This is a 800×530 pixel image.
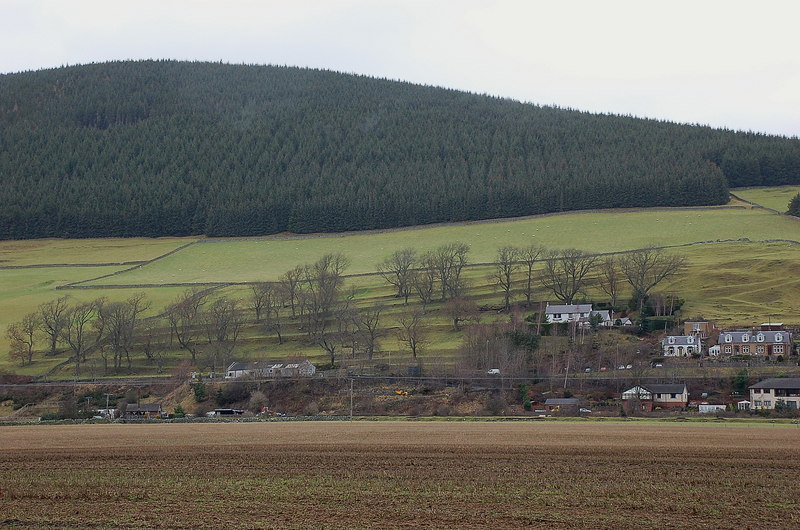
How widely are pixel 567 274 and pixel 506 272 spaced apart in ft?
22.7

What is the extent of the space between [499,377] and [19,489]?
155 feet

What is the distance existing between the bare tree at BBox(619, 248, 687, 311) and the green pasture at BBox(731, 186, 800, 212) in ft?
176

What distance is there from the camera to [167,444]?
42.4 m

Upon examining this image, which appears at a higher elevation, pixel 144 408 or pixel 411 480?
pixel 411 480

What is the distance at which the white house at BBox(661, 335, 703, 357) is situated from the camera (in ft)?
265

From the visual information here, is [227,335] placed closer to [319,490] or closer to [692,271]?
[692,271]

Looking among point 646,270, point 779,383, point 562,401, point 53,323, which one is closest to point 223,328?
point 53,323

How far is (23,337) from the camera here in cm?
9725

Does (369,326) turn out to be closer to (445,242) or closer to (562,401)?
(562,401)

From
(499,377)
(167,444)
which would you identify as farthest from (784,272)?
(167,444)

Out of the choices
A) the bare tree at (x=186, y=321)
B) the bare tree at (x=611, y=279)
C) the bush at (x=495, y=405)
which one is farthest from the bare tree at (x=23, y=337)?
the bare tree at (x=611, y=279)

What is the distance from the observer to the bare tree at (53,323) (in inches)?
3776

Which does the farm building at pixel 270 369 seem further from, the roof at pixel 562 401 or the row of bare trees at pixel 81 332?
the roof at pixel 562 401

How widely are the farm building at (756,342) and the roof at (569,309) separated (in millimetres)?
15005
